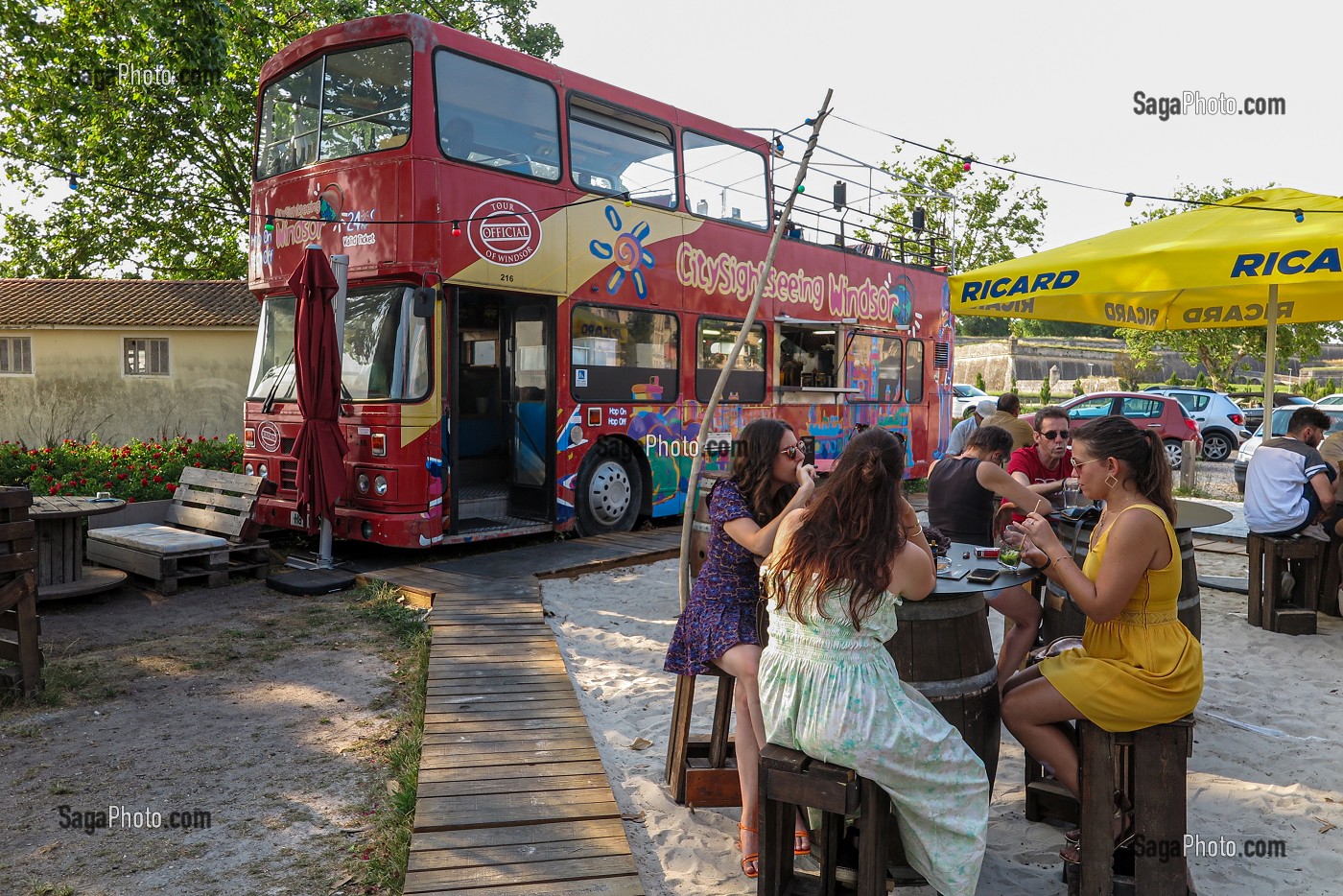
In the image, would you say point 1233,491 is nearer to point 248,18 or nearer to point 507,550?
point 507,550

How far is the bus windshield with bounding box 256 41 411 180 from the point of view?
7641mm

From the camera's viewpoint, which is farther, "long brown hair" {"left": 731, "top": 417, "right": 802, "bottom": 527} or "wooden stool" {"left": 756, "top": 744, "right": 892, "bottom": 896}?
"long brown hair" {"left": 731, "top": 417, "right": 802, "bottom": 527}

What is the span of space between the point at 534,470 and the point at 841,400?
4.77 m

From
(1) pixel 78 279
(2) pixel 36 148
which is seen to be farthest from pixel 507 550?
(1) pixel 78 279

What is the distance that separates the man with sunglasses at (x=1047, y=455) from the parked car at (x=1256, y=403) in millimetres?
12194

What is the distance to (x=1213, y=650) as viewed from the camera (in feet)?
19.6

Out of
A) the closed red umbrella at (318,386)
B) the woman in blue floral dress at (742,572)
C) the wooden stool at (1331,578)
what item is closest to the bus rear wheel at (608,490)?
the closed red umbrella at (318,386)

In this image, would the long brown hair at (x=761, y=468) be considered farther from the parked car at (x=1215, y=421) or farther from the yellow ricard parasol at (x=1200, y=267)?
the parked car at (x=1215, y=421)

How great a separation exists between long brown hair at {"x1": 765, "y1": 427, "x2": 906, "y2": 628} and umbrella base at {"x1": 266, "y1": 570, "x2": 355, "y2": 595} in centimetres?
544

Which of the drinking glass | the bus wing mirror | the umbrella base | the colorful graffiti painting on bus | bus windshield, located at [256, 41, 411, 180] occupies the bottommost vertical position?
the umbrella base

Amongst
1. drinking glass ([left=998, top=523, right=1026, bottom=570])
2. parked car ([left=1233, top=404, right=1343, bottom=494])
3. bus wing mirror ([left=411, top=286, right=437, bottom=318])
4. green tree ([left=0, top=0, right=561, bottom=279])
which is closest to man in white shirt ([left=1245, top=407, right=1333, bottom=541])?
drinking glass ([left=998, top=523, right=1026, bottom=570])

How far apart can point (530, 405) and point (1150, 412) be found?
48.3ft

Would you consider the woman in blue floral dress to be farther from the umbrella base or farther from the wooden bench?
the wooden bench

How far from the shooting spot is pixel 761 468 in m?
3.50
